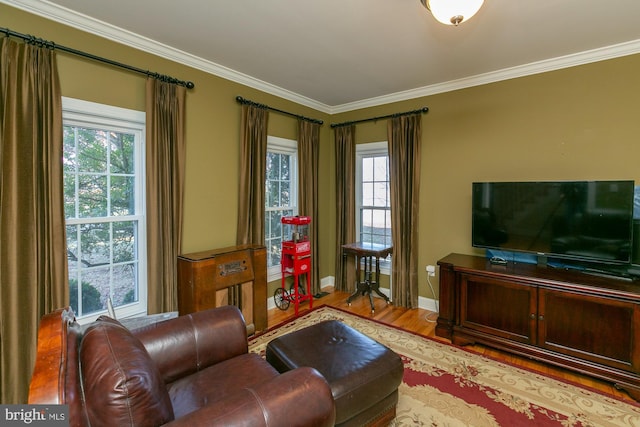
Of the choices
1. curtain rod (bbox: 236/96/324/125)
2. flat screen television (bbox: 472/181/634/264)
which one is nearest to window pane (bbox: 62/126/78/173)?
curtain rod (bbox: 236/96/324/125)

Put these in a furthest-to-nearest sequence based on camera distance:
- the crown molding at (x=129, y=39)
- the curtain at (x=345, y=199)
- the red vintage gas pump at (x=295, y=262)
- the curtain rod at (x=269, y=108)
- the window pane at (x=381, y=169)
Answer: the curtain at (x=345, y=199) → the window pane at (x=381, y=169) → the red vintage gas pump at (x=295, y=262) → the curtain rod at (x=269, y=108) → the crown molding at (x=129, y=39)

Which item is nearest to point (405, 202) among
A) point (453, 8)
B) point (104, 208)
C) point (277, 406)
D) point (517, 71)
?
point (517, 71)

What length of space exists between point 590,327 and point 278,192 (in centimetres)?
335

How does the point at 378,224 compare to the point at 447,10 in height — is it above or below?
below

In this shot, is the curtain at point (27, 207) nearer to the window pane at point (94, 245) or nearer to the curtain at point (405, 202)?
the window pane at point (94, 245)

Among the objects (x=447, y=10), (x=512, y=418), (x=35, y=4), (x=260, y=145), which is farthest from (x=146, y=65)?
(x=512, y=418)

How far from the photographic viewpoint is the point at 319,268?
4.23 metres

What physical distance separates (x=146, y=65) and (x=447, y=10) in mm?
2400

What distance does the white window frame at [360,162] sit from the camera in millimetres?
4020

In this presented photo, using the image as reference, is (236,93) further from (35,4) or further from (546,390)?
(546,390)

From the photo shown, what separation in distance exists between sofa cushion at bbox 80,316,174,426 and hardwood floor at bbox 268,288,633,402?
2262 mm

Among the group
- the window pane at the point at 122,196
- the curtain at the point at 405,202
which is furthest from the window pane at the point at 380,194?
the window pane at the point at 122,196

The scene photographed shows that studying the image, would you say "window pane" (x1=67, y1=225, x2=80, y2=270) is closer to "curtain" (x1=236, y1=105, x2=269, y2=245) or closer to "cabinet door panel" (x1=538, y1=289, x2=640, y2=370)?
"curtain" (x1=236, y1=105, x2=269, y2=245)

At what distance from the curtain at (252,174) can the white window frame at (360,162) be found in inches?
58.6
